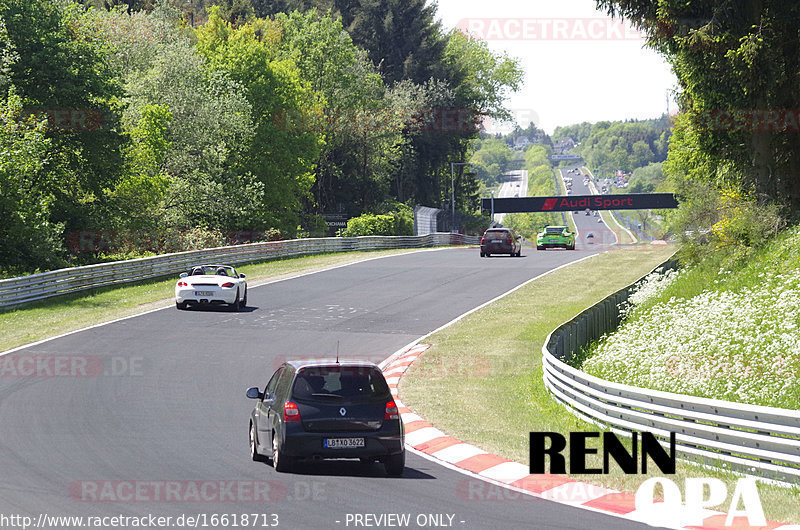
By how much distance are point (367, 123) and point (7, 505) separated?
78.9 metres

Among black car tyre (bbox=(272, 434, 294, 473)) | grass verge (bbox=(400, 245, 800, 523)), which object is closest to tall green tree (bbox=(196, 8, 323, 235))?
grass verge (bbox=(400, 245, 800, 523))

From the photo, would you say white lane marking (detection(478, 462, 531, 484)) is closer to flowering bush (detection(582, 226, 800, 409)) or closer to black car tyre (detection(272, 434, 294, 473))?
black car tyre (detection(272, 434, 294, 473))

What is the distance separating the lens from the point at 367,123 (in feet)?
287

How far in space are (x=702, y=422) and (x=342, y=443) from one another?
4.71 metres

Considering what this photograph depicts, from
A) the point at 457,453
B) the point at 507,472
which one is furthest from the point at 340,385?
the point at 457,453

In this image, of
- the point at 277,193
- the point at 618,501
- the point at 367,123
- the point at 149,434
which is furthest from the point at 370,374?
the point at 367,123

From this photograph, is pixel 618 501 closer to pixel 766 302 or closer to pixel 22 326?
pixel 766 302

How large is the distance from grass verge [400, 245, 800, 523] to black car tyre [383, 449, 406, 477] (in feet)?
6.74

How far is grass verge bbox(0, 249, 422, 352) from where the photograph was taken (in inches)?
1071

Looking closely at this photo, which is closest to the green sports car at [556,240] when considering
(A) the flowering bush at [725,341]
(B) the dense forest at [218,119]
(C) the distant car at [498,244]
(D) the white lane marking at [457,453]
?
(C) the distant car at [498,244]

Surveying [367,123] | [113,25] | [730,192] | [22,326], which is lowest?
[22,326]

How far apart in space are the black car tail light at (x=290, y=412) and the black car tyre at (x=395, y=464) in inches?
46.5

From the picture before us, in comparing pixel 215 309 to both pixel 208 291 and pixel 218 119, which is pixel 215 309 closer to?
pixel 208 291

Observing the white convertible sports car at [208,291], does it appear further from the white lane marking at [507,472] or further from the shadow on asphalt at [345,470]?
the white lane marking at [507,472]
